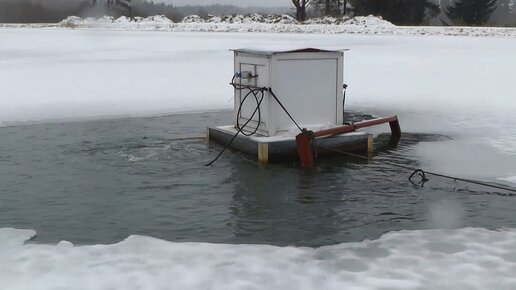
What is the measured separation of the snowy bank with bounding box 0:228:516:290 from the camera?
14.5 feet

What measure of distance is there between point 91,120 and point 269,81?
13.0ft

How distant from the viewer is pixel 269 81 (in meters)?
8.33

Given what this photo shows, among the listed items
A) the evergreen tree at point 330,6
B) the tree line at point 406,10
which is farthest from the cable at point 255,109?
the evergreen tree at point 330,6

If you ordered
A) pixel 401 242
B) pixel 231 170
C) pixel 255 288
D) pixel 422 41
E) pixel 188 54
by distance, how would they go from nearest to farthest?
pixel 255 288 → pixel 401 242 → pixel 231 170 → pixel 188 54 → pixel 422 41

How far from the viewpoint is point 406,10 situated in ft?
148

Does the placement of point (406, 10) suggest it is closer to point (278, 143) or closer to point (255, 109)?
point (255, 109)

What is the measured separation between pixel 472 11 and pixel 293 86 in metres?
45.1

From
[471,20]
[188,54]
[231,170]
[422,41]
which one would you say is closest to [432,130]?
[231,170]

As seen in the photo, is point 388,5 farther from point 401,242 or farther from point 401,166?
point 401,242

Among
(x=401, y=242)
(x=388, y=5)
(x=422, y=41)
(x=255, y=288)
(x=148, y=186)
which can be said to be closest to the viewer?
(x=255, y=288)

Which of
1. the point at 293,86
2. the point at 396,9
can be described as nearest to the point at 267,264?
A: the point at 293,86

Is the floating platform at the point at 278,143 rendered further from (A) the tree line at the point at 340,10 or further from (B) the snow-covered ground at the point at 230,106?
(A) the tree line at the point at 340,10

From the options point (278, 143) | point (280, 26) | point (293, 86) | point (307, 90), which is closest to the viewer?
point (278, 143)

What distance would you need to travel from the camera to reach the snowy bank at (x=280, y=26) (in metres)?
32.8
